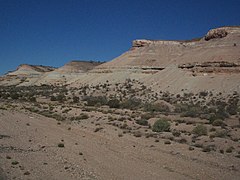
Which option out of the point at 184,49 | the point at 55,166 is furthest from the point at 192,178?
the point at 184,49

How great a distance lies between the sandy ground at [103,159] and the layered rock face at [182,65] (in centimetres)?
2405

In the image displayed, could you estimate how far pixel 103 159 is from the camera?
12867 mm

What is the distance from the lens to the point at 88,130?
68.1 feet

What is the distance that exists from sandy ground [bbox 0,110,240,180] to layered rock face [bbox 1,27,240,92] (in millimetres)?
24054

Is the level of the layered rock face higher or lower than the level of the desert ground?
higher

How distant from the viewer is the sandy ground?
10727 millimetres

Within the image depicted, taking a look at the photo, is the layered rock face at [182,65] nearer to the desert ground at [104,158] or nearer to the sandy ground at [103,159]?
the desert ground at [104,158]

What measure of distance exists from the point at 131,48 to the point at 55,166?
6805 cm

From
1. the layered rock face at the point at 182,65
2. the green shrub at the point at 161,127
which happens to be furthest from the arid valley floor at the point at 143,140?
the layered rock face at the point at 182,65

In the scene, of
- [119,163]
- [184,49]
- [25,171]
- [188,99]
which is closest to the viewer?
[25,171]

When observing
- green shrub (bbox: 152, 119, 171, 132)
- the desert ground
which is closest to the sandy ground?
the desert ground

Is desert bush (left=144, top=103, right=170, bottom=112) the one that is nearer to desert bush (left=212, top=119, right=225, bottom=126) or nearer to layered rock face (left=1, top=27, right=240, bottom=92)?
layered rock face (left=1, top=27, right=240, bottom=92)

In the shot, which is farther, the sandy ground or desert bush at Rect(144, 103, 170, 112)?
desert bush at Rect(144, 103, 170, 112)

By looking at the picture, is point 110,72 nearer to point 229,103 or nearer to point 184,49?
point 184,49
